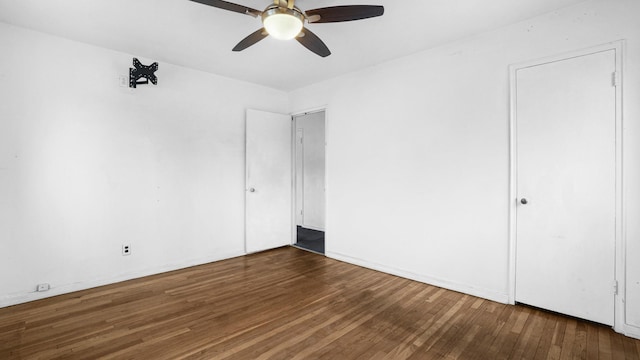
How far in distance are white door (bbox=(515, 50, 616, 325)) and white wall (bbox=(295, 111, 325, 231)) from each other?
4.07 metres

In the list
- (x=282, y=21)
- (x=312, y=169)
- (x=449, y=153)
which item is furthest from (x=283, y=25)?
(x=312, y=169)

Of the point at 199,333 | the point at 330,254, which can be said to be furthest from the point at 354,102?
the point at 199,333

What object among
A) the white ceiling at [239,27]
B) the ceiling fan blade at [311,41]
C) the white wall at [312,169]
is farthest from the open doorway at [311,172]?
the ceiling fan blade at [311,41]

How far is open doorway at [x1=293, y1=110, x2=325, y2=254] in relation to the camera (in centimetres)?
629

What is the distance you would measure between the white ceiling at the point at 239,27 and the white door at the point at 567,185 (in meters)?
0.67

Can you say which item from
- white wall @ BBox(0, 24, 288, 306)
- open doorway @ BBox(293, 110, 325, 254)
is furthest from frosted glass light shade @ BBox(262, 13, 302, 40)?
open doorway @ BBox(293, 110, 325, 254)

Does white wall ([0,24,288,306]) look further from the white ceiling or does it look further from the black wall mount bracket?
the white ceiling

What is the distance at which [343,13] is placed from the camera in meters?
1.99

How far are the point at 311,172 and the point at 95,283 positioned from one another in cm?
427

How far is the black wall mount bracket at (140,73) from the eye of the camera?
130 inches

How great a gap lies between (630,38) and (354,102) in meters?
2.63

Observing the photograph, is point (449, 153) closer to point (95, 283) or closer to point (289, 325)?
point (289, 325)

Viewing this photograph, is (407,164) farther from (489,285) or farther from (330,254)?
(330,254)

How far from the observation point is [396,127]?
356cm
